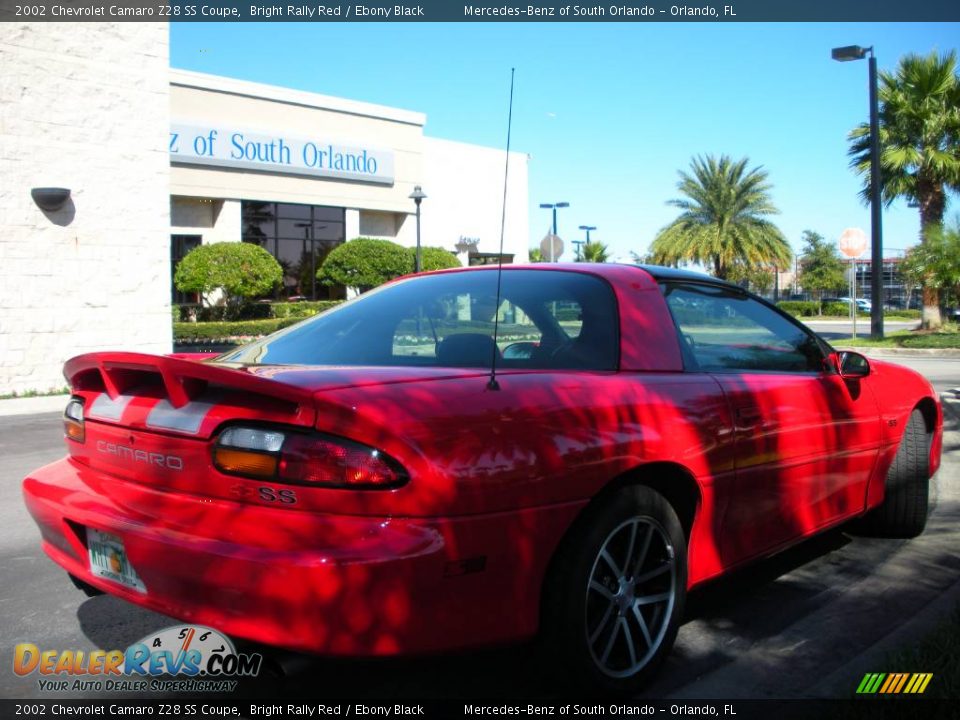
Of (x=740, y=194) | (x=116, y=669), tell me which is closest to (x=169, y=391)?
(x=116, y=669)

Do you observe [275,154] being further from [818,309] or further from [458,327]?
[818,309]

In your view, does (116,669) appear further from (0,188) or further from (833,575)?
(0,188)

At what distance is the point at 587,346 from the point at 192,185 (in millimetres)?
27891

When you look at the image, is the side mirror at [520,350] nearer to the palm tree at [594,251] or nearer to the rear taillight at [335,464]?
the rear taillight at [335,464]

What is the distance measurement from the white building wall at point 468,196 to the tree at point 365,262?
4.85 meters

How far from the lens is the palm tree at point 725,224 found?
39656 millimetres

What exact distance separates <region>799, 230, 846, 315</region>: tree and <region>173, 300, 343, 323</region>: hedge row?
44333mm

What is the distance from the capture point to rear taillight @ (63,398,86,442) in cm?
302

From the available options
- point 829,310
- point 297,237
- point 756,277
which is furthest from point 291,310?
point 756,277

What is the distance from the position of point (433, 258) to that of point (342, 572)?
1157 inches

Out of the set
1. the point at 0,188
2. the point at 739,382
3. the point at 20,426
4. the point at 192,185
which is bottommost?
the point at 20,426

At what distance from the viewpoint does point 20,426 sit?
9.72 m

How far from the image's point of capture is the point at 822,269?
6444 centimetres

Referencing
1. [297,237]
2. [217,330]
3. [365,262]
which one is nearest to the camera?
[217,330]
